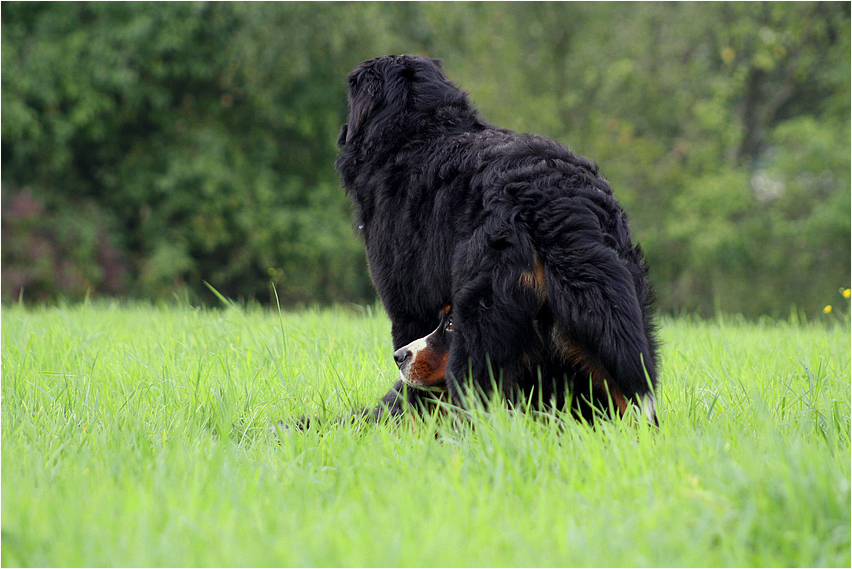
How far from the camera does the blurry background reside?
13.2 m

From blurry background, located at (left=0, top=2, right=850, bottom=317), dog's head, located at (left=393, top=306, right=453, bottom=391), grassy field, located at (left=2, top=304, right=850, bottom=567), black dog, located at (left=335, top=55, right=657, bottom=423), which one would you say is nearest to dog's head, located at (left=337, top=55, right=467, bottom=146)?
black dog, located at (left=335, top=55, right=657, bottom=423)

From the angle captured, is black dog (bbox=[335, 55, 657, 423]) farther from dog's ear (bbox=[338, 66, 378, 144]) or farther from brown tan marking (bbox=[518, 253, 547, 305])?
dog's ear (bbox=[338, 66, 378, 144])

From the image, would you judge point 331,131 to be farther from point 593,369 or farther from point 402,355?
point 593,369

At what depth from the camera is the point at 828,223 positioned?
14.1 meters

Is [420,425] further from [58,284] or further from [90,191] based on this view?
[90,191]

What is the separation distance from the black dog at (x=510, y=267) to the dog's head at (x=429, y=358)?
2 cm

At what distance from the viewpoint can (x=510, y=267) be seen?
7.66 ft

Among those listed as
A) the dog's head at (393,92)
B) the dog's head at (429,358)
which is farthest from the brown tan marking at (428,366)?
the dog's head at (393,92)

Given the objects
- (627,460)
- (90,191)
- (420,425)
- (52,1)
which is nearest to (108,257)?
(90,191)

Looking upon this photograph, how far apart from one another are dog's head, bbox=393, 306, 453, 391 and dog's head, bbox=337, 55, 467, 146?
0.98 metres

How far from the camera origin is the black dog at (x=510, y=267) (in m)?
2.33

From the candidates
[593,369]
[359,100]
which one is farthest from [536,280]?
[359,100]

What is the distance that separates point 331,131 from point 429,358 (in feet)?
44.8

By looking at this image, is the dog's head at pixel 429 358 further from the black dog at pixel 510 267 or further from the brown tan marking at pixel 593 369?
the brown tan marking at pixel 593 369
